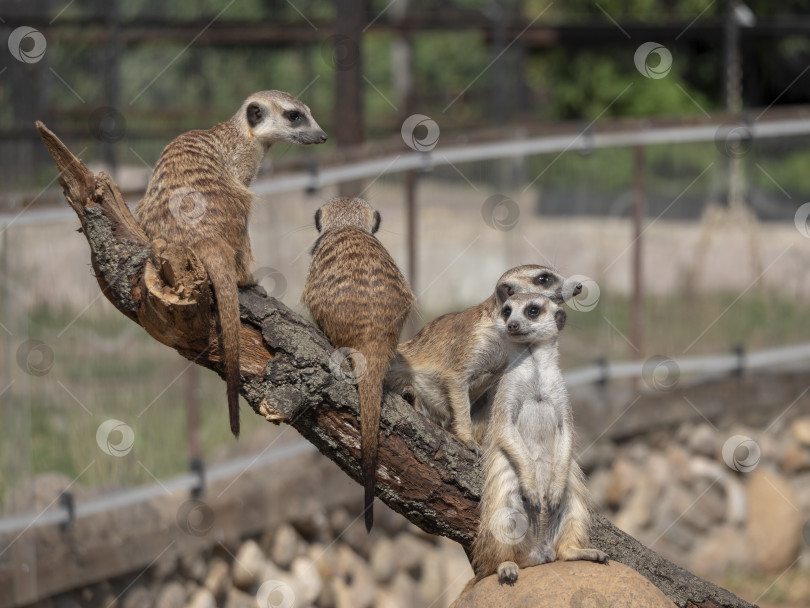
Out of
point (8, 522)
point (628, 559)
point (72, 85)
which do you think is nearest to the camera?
point (628, 559)

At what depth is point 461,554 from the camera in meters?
5.36

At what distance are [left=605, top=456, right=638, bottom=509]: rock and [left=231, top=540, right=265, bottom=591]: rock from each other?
2.47 m

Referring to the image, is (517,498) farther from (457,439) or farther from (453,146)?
(453,146)

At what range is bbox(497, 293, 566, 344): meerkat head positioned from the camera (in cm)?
Result: 303

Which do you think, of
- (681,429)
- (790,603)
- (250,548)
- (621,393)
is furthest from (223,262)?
(790,603)

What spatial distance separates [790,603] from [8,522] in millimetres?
4535
